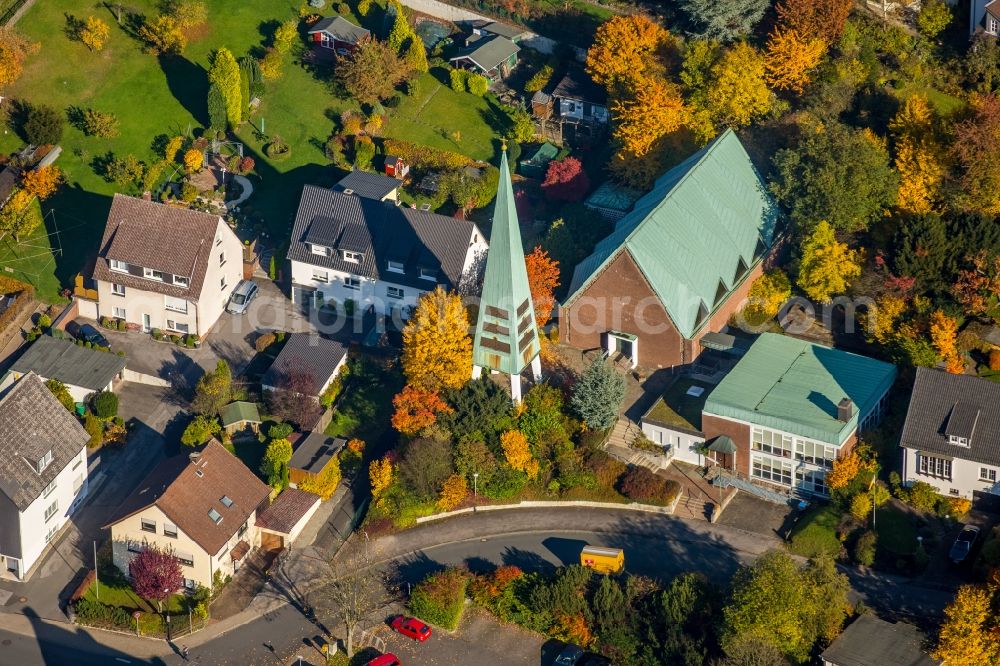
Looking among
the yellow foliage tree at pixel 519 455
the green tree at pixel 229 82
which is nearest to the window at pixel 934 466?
the yellow foliage tree at pixel 519 455

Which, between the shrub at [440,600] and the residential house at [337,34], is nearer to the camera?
the shrub at [440,600]

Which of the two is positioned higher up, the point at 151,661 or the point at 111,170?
the point at 111,170

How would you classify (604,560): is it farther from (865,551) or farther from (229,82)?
(229,82)

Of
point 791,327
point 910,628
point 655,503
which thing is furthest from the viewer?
point 791,327

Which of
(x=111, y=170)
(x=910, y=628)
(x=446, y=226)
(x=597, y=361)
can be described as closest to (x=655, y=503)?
(x=597, y=361)

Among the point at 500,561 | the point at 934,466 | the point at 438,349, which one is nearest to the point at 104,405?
the point at 438,349

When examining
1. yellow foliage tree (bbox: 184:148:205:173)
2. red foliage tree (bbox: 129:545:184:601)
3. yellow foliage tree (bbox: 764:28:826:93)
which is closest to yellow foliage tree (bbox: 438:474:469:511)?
red foliage tree (bbox: 129:545:184:601)

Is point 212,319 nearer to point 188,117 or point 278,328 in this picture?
point 278,328

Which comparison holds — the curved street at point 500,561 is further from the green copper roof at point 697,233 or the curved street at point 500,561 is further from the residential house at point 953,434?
the green copper roof at point 697,233
